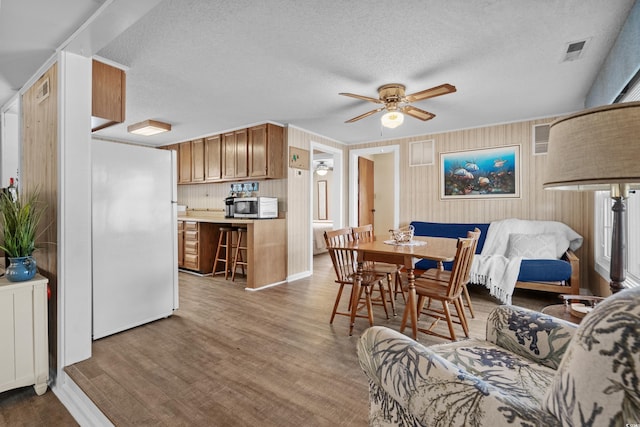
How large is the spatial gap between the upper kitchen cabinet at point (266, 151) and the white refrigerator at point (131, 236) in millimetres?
1524

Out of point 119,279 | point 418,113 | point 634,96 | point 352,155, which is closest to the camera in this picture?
point 634,96

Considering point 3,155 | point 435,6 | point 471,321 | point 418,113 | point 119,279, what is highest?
point 435,6

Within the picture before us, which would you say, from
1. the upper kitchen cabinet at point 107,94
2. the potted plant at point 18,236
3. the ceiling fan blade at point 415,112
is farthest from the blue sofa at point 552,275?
the potted plant at point 18,236

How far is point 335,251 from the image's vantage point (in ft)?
9.00

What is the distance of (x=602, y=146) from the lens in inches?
38.1

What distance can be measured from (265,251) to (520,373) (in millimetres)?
3360

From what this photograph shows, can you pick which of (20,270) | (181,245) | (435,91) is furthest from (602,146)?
(181,245)

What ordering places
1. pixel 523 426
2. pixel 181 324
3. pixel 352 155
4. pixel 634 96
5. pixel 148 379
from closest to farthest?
pixel 523 426
pixel 148 379
pixel 634 96
pixel 181 324
pixel 352 155

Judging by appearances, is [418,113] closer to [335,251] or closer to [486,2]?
[486,2]

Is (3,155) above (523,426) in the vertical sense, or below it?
above

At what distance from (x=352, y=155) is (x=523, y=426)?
5.35m

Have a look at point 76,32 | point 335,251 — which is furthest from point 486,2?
point 76,32

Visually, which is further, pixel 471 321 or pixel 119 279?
pixel 471 321

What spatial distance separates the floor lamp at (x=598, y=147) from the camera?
937 millimetres
